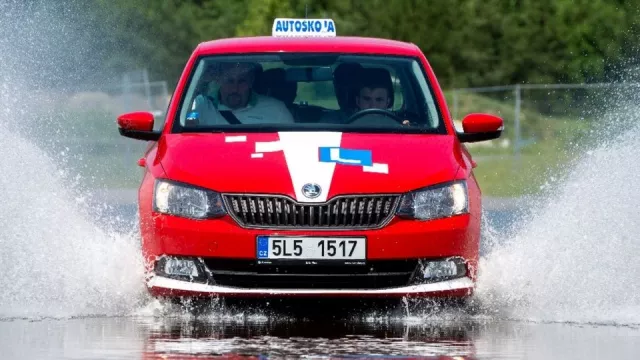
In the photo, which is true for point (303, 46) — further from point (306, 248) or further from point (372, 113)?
point (306, 248)

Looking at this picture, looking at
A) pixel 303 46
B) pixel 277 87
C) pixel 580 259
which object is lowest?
pixel 580 259

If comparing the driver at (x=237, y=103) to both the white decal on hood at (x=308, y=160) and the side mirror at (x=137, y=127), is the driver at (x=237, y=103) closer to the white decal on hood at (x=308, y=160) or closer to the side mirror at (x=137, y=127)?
the side mirror at (x=137, y=127)

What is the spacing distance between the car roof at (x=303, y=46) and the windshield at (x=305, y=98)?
4 cm

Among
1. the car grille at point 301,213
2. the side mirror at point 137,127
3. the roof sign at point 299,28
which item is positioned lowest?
the car grille at point 301,213

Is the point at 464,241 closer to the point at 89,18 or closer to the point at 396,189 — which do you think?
the point at 396,189

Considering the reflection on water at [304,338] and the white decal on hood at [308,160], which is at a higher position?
the white decal on hood at [308,160]

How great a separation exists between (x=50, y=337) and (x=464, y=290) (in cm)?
218

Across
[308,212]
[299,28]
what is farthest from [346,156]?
[299,28]

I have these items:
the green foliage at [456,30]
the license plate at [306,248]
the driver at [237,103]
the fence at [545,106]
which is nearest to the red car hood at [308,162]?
the license plate at [306,248]

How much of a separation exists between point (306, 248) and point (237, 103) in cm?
181

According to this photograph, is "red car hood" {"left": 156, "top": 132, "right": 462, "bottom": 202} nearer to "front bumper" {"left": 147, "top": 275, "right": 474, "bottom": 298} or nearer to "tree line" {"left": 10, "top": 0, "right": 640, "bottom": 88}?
"front bumper" {"left": 147, "top": 275, "right": 474, "bottom": 298}

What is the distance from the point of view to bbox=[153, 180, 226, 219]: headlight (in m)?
10.1

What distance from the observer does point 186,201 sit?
1022cm

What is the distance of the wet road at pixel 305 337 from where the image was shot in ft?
29.6
